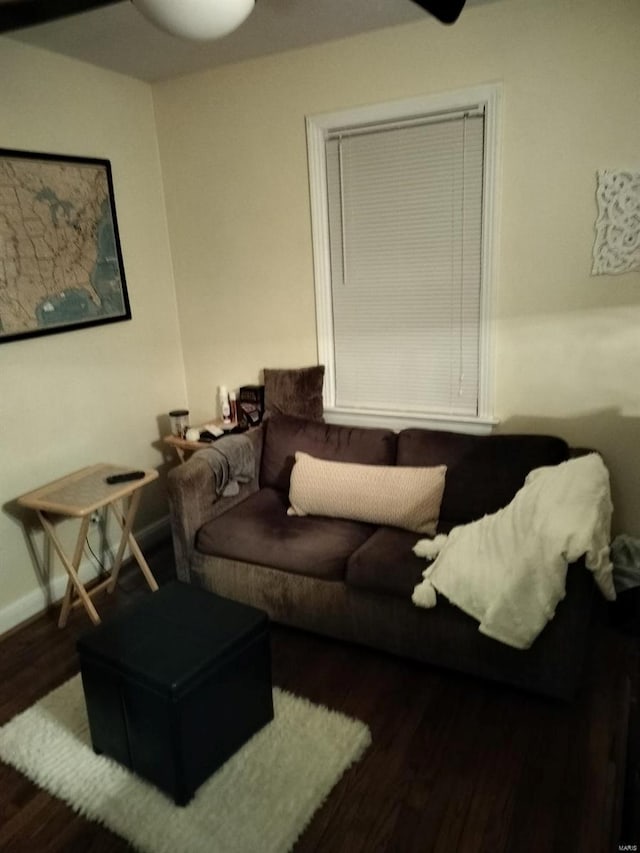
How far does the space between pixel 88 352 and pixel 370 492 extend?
1586 mm

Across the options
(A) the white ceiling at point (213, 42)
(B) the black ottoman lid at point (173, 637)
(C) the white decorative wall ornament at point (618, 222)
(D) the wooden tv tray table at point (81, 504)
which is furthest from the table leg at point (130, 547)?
(C) the white decorative wall ornament at point (618, 222)

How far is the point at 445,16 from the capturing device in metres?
1.61

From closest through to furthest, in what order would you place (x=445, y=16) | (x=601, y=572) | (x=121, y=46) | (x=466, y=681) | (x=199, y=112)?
(x=445, y=16)
(x=601, y=572)
(x=466, y=681)
(x=121, y=46)
(x=199, y=112)

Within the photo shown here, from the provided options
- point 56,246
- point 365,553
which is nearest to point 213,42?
point 56,246

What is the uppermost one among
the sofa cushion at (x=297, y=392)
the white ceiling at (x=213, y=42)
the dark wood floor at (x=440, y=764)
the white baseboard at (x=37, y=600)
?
the white ceiling at (x=213, y=42)

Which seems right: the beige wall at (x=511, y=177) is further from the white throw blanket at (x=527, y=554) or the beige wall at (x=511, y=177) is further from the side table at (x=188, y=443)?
the white throw blanket at (x=527, y=554)

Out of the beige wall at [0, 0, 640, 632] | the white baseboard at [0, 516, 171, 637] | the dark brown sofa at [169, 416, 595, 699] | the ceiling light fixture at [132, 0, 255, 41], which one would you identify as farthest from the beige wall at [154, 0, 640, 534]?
the white baseboard at [0, 516, 171, 637]

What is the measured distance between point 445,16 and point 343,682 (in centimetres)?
219

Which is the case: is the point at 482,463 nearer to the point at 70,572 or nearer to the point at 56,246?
the point at 70,572

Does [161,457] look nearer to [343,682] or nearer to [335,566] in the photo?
[335,566]

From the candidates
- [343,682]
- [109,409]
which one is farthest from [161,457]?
[343,682]

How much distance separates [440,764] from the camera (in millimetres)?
1924

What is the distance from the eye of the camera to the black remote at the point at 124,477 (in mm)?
2764

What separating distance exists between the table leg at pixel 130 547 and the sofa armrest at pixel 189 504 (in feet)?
0.65
